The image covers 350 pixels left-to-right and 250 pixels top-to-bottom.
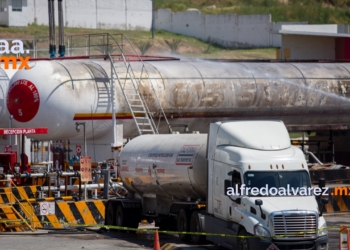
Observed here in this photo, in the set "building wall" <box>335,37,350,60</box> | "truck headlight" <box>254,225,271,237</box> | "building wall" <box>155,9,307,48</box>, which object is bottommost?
"truck headlight" <box>254,225,271,237</box>

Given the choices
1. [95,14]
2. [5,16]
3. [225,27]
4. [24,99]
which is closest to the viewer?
[24,99]

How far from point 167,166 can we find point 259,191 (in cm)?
401

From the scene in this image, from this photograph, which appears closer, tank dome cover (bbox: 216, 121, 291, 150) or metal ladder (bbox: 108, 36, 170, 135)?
tank dome cover (bbox: 216, 121, 291, 150)

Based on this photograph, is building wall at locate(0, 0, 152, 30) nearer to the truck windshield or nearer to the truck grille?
the truck windshield

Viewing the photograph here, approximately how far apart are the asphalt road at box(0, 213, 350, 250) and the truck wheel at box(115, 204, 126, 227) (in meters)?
0.28

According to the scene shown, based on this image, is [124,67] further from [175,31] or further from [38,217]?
[175,31]

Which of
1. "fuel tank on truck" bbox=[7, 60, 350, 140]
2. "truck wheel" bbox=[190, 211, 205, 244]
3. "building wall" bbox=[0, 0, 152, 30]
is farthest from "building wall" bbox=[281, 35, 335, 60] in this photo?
"building wall" bbox=[0, 0, 152, 30]

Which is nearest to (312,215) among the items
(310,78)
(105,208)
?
(105,208)

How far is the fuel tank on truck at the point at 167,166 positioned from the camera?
19.8 metres

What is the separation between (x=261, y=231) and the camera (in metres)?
16.6

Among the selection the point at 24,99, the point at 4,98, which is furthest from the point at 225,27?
the point at 24,99

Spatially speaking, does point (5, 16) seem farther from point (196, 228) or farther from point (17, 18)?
point (196, 228)

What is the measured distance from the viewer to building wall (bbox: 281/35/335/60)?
47.2 m

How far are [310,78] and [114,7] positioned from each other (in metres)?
52.2
